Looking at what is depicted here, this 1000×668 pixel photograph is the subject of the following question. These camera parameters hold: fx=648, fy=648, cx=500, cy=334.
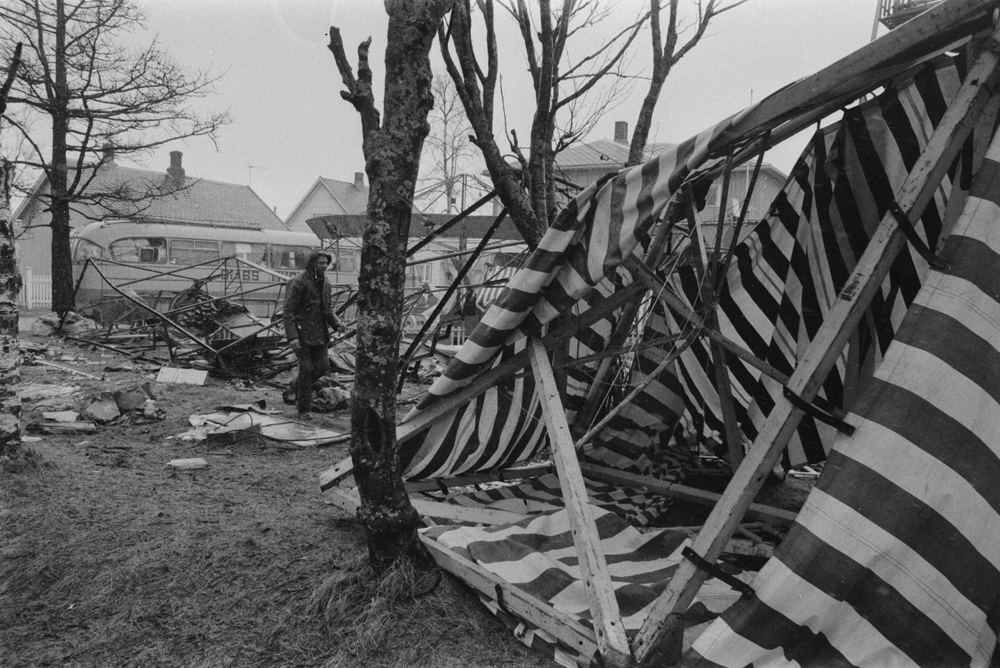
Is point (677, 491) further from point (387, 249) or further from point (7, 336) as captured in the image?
point (7, 336)

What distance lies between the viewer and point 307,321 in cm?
824

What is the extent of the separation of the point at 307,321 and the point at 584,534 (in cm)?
624

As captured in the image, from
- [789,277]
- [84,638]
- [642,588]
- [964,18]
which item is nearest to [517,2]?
[789,277]

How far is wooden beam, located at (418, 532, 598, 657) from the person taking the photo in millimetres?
2633

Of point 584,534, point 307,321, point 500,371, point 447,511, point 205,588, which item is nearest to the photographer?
point 584,534

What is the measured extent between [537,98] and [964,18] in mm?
4295

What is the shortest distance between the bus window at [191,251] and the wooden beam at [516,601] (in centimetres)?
1898

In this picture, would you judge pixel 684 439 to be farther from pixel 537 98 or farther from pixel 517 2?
pixel 517 2

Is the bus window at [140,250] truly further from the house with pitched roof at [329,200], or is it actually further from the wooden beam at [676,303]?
the house with pitched roof at [329,200]

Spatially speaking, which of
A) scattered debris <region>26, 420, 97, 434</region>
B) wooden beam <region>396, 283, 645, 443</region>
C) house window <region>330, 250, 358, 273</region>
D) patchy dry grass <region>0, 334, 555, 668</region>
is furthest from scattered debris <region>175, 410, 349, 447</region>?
house window <region>330, 250, 358, 273</region>

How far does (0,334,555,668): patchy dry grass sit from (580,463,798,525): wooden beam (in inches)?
76.2

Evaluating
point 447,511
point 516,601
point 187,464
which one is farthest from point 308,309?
point 516,601

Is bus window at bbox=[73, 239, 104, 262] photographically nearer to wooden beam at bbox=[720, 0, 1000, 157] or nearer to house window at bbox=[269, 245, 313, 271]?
house window at bbox=[269, 245, 313, 271]

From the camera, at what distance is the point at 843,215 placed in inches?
141
